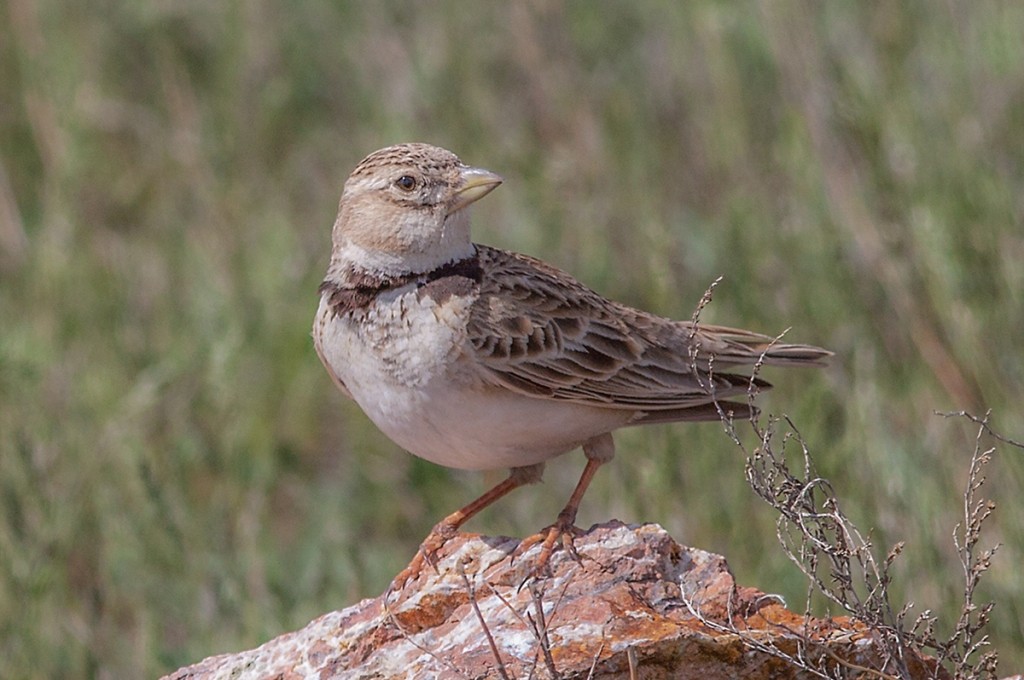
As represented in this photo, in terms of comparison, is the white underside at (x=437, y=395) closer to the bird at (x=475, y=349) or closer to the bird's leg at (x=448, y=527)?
the bird at (x=475, y=349)

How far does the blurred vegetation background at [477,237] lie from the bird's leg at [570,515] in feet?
3.30

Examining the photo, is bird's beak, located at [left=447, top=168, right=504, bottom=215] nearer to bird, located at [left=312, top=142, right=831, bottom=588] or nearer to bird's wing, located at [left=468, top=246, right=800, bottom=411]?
bird, located at [left=312, top=142, right=831, bottom=588]

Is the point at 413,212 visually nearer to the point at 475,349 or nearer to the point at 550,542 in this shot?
the point at 475,349

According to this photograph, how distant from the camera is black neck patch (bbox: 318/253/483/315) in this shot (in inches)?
196

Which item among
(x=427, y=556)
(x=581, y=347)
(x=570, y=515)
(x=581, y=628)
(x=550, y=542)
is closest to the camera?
(x=581, y=628)

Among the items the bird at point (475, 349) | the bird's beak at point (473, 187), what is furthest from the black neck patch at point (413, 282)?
the bird's beak at point (473, 187)

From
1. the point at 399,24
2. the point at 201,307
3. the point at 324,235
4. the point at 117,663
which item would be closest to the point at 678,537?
the point at 117,663

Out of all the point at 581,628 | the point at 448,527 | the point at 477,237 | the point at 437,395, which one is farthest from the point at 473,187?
the point at 477,237

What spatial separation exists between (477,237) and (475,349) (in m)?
3.96

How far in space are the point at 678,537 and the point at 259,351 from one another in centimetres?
275

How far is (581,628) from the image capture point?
165 inches

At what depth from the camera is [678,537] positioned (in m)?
6.35

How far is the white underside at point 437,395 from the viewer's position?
4734 millimetres

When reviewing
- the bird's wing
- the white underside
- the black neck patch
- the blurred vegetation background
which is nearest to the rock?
the white underside
